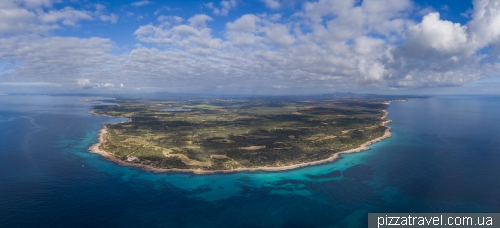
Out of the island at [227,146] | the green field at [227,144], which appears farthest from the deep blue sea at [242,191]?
the green field at [227,144]

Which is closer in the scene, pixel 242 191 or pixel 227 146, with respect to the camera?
pixel 242 191

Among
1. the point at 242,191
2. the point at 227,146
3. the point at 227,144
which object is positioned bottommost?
the point at 242,191

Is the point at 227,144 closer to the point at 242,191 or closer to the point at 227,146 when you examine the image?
the point at 227,146

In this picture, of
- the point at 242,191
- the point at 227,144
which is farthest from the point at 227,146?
the point at 242,191

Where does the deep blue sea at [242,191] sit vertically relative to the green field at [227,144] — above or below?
below

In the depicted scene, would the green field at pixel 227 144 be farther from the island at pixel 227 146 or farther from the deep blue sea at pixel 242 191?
A: the deep blue sea at pixel 242 191

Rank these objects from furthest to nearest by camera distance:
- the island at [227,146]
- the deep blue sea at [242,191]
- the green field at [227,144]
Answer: the green field at [227,144] < the island at [227,146] < the deep blue sea at [242,191]

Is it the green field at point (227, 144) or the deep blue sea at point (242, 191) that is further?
the green field at point (227, 144)

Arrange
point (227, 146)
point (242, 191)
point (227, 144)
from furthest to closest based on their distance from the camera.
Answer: point (227, 144) → point (227, 146) → point (242, 191)
